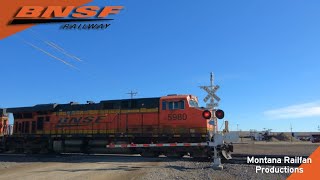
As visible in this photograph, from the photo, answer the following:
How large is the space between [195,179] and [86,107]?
1455 cm

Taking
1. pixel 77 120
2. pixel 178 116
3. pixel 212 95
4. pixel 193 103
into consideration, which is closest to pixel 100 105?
pixel 77 120

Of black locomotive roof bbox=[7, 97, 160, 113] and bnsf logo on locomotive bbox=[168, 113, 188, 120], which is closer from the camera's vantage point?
bnsf logo on locomotive bbox=[168, 113, 188, 120]

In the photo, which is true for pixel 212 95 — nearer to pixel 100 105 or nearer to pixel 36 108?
pixel 100 105

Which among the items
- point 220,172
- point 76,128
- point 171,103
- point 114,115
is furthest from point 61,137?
point 220,172

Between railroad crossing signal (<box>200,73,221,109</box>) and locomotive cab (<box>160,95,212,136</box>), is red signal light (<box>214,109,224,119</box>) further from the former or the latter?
locomotive cab (<box>160,95,212,136</box>)

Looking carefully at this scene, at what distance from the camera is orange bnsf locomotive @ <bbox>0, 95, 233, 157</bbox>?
21.1 meters

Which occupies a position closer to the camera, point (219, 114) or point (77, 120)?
point (219, 114)

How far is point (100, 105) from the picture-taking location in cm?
2484

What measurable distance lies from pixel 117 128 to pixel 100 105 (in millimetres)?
2361

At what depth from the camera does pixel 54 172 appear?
15.1 m

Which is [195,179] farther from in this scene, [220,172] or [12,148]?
A: [12,148]

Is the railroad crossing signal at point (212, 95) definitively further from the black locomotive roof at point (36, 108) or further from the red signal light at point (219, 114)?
the black locomotive roof at point (36, 108)

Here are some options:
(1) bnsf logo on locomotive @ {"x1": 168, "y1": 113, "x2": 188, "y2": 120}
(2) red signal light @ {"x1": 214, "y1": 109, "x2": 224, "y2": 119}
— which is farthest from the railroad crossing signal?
(1) bnsf logo on locomotive @ {"x1": 168, "y1": 113, "x2": 188, "y2": 120}

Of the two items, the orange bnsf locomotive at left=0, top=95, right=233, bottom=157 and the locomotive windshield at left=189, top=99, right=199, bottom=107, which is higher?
the locomotive windshield at left=189, top=99, right=199, bottom=107
